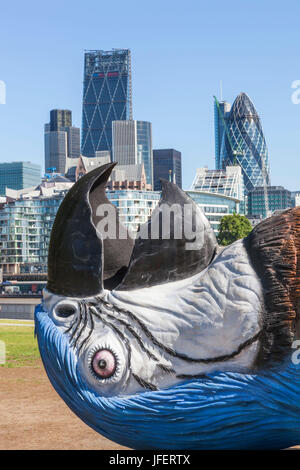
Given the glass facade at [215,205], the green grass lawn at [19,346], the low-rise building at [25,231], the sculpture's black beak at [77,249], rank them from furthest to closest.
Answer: the glass facade at [215,205], the low-rise building at [25,231], the green grass lawn at [19,346], the sculpture's black beak at [77,249]

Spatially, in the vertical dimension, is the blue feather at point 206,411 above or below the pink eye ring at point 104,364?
below

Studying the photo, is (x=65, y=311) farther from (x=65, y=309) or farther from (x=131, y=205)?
(x=131, y=205)

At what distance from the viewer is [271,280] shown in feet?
28.5

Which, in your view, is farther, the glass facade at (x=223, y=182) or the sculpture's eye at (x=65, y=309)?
the glass facade at (x=223, y=182)

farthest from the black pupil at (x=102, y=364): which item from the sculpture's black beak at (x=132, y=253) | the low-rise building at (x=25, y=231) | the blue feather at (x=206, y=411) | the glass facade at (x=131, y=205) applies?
the low-rise building at (x=25, y=231)

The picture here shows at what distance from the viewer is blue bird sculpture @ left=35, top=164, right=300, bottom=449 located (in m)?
8.66

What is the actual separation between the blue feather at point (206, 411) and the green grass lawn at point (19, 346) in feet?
52.9

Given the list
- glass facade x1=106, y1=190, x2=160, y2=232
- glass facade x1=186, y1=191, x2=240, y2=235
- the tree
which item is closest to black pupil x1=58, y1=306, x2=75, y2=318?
the tree

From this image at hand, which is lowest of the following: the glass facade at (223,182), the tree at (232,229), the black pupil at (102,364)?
the black pupil at (102,364)

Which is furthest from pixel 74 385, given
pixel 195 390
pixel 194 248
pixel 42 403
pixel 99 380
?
pixel 42 403

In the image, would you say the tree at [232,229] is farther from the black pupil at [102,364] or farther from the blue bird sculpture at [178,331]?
the black pupil at [102,364]

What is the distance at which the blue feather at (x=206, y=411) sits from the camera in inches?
340
